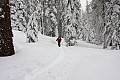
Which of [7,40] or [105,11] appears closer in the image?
[7,40]

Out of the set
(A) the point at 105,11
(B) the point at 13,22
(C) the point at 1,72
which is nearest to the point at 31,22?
(B) the point at 13,22

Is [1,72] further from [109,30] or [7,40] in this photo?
[109,30]

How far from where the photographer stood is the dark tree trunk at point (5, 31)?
27.9ft

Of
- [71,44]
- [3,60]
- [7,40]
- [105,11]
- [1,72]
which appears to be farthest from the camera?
[71,44]

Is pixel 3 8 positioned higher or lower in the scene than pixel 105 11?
lower

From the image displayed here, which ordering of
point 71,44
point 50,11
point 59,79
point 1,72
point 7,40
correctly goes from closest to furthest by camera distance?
point 1,72, point 59,79, point 7,40, point 71,44, point 50,11

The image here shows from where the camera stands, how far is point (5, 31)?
864 cm

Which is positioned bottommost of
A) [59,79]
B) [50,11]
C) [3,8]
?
[59,79]

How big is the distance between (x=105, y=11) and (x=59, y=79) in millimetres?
16584

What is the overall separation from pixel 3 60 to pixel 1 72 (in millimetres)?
1346

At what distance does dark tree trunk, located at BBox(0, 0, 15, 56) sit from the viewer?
8.52 meters

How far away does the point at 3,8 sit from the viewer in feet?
28.6

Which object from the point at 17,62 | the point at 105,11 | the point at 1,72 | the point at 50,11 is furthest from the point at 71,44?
the point at 1,72

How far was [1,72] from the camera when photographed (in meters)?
6.77
